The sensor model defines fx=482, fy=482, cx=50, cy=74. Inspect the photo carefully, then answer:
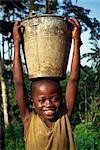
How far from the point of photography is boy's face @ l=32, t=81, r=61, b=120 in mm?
2975

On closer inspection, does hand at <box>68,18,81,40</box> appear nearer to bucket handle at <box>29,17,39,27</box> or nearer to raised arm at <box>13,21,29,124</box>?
bucket handle at <box>29,17,39,27</box>

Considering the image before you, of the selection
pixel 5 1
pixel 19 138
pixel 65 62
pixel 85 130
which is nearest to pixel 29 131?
pixel 65 62

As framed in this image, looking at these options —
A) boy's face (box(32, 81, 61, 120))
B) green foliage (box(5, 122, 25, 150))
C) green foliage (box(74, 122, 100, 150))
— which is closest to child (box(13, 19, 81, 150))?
boy's face (box(32, 81, 61, 120))

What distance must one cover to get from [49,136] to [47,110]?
16cm

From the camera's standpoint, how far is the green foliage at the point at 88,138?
10.0 m

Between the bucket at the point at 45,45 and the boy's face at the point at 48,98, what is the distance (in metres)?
0.17

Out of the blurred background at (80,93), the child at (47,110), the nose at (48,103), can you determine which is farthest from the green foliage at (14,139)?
the nose at (48,103)

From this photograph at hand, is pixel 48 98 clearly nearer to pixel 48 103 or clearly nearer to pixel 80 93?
pixel 48 103

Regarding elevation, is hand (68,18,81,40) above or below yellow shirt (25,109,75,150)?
above

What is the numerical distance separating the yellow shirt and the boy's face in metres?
0.06

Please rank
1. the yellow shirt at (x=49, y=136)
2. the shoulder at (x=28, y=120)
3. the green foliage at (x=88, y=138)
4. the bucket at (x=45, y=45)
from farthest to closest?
the green foliage at (x=88, y=138) < the bucket at (x=45, y=45) < the shoulder at (x=28, y=120) < the yellow shirt at (x=49, y=136)

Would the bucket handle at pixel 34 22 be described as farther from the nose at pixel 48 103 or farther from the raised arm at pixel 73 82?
the nose at pixel 48 103

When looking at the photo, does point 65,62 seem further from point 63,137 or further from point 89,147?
point 89,147

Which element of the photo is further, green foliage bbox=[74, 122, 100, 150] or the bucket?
green foliage bbox=[74, 122, 100, 150]
